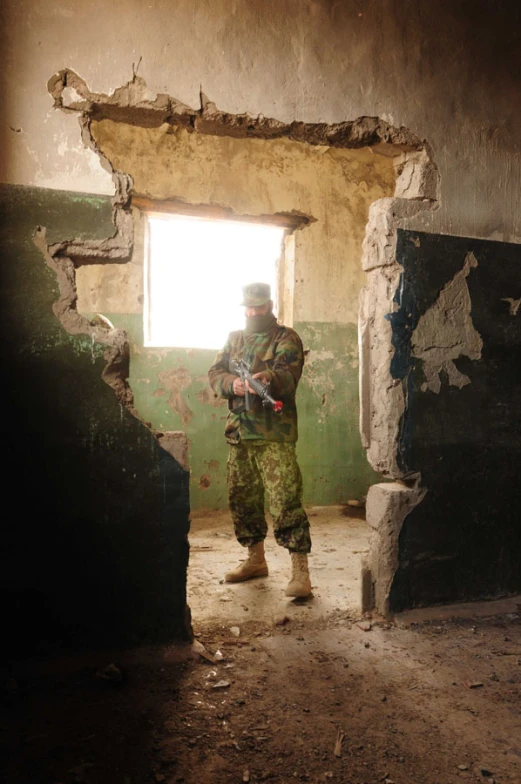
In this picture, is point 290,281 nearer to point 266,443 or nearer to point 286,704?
point 266,443

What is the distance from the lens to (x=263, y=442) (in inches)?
138

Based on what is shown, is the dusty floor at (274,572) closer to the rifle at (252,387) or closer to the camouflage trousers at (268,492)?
the camouflage trousers at (268,492)

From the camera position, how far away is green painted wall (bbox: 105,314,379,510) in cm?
507

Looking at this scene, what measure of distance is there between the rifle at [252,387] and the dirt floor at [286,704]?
3.75ft

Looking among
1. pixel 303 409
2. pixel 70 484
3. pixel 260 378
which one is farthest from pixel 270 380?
pixel 303 409

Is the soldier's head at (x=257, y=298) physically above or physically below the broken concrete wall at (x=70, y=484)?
above

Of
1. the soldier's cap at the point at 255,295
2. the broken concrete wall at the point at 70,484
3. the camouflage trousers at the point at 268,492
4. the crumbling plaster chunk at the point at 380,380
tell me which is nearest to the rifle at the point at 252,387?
the camouflage trousers at the point at 268,492

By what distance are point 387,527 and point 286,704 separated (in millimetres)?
1055

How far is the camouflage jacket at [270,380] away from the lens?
11.3 feet

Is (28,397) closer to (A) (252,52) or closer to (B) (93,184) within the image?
(B) (93,184)

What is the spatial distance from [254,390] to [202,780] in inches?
78.3

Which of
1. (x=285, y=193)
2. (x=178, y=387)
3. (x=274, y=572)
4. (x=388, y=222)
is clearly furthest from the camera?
(x=285, y=193)

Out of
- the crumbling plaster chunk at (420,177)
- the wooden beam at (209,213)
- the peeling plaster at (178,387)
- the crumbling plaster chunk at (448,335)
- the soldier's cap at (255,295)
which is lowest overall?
the peeling plaster at (178,387)

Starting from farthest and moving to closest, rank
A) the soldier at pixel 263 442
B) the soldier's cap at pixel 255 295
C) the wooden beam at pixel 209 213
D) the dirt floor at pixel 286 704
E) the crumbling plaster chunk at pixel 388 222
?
the wooden beam at pixel 209 213, the soldier's cap at pixel 255 295, the soldier at pixel 263 442, the crumbling plaster chunk at pixel 388 222, the dirt floor at pixel 286 704
